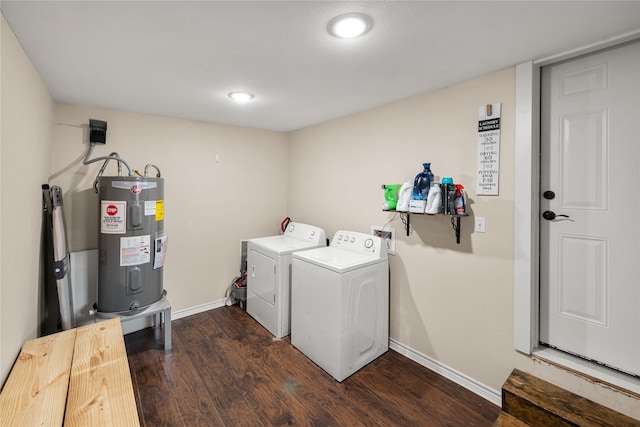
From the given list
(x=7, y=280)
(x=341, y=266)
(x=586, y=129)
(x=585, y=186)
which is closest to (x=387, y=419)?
(x=341, y=266)

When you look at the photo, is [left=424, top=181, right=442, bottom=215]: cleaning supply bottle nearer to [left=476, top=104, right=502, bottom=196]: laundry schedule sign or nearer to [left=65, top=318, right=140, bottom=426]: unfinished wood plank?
[left=476, top=104, right=502, bottom=196]: laundry schedule sign

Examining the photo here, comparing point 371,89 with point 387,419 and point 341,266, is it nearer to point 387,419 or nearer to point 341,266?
point 341,266

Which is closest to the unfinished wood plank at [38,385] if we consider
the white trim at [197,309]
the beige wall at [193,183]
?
the beige wall at [193,183]

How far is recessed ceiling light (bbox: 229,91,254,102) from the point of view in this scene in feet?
7.64

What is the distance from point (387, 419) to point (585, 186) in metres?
1.80

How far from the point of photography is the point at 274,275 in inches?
110

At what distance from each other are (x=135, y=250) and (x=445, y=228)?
2445 mm

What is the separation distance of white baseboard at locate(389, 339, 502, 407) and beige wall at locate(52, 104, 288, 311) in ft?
6.86

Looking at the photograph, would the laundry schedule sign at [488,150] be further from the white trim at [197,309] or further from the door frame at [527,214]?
the white trim at [197,309]

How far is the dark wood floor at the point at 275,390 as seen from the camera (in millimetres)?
1807

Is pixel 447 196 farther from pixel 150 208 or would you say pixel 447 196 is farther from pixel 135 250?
pixel 135 250

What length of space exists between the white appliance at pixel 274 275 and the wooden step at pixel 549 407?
1.79m

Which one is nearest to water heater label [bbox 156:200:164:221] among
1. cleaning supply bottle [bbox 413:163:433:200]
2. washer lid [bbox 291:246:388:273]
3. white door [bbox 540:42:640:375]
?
washer lid [bbox 291:246:388:273]

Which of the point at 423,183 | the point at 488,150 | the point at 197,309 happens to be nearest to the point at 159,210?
the point at 197,309
